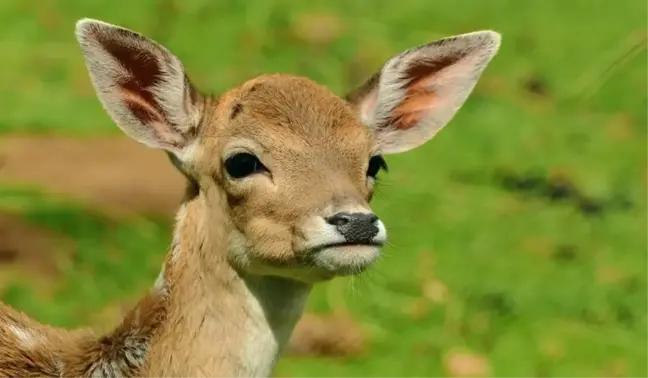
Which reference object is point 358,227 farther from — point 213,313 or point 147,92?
point 147,92

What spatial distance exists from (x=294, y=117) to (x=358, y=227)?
634mm

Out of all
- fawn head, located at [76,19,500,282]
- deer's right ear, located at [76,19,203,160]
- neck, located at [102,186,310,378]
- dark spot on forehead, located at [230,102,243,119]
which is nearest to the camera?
fawn head, located at [76,19,500,282]

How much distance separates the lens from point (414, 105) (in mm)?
5645

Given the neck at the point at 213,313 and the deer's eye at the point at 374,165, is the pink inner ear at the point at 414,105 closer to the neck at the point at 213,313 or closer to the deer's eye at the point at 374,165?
the deer's eye at the point at 374,165

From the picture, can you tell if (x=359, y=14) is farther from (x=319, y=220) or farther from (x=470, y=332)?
(x=319, y=220)

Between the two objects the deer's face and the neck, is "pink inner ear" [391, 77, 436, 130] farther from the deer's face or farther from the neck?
the neck

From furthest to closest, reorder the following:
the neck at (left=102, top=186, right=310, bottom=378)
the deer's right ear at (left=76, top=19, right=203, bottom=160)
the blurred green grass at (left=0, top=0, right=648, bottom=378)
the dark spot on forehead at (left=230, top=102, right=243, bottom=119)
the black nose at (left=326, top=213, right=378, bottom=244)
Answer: the blurred green grass at (left=0, top=0, right=648, bottom=378), the deer's right ear at (left=76, top=19, right=203, bottom=160), the dark spot on forehead at (left=230, top=102, right=243, bottom=119), the neck at (left=102, top=186, right=310, bottom=378), the black nose at (left=326, top=213, right=378, bottom=244)

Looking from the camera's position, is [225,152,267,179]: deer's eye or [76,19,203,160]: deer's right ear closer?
[225,152,267,179]: deer's eye

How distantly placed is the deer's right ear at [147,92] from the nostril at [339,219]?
2.88 ft

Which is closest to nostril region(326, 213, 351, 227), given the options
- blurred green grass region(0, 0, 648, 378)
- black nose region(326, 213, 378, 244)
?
black nose region(326, 213, 378, 244)

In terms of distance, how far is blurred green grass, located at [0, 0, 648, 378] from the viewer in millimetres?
7711

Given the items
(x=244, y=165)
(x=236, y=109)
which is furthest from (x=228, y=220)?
(x=236, y=109)

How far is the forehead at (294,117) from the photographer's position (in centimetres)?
486

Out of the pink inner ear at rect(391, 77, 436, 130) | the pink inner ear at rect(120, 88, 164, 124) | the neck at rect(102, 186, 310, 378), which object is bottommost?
the neck at rect(102, 186, 310, 378)
